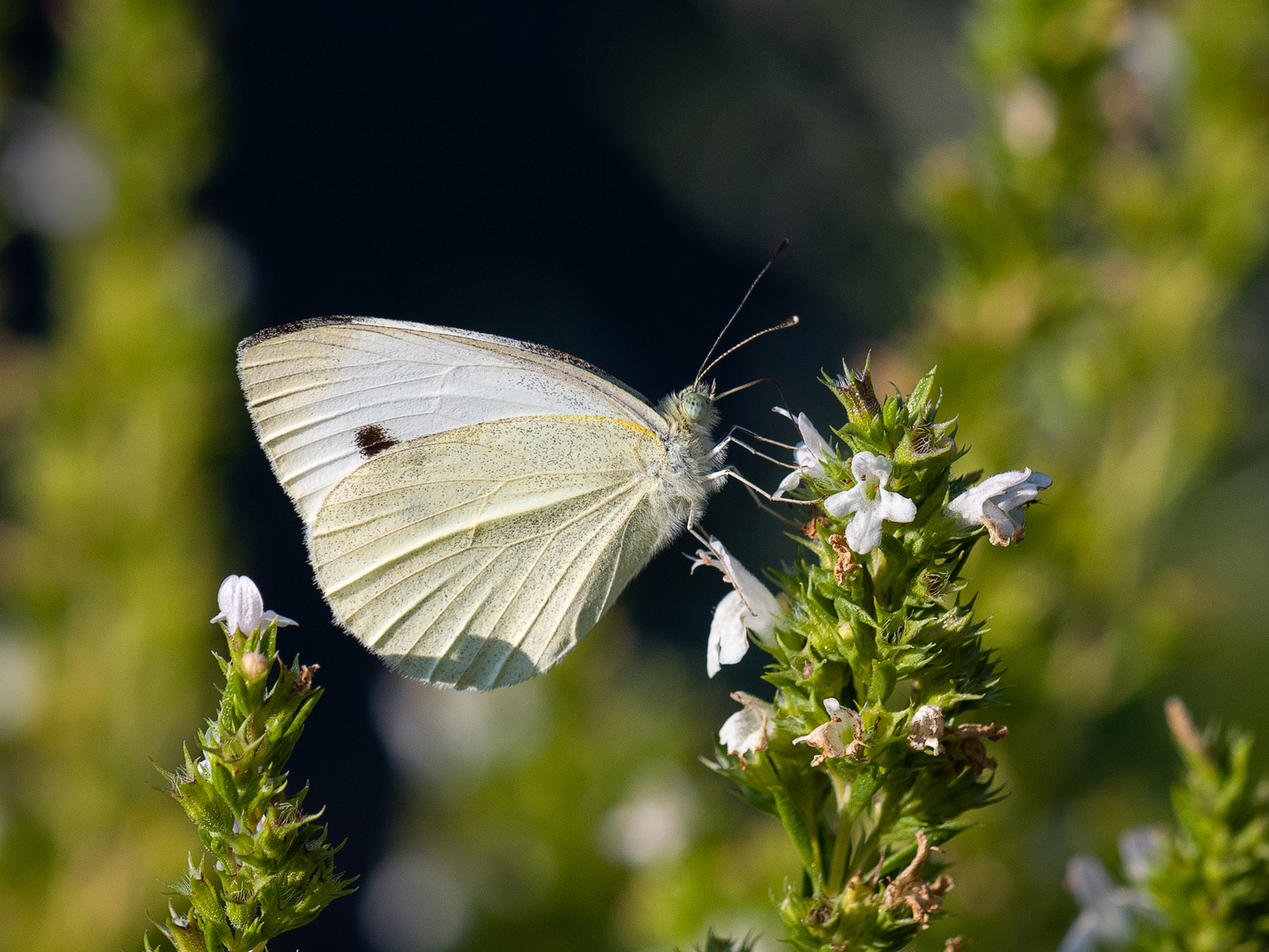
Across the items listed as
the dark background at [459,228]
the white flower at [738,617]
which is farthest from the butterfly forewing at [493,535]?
the dark background at [459,228]

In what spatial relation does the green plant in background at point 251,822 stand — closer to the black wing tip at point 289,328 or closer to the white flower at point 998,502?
the white flower at point 998,502

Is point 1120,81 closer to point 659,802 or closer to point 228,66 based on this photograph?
point 659,802

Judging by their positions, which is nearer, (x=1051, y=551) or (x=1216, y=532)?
(x=1051, y=551)

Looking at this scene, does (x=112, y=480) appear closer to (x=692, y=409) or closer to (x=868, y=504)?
(x=692, y=409)

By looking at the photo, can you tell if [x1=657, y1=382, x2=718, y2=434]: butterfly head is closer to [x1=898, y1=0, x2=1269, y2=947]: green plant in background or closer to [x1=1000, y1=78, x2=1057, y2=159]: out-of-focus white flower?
[x1=898, y1=0, x2=1269, y2=947]: green plant in background

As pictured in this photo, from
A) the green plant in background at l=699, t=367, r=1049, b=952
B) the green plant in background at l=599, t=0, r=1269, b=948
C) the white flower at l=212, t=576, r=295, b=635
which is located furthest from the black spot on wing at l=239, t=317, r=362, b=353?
the green plant in background at l=599, t=0, r=1269, b=948


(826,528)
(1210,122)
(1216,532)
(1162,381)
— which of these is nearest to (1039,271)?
(1162,381)
